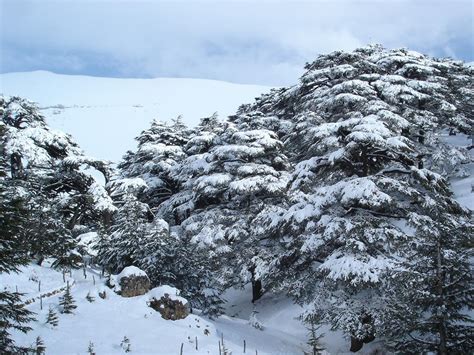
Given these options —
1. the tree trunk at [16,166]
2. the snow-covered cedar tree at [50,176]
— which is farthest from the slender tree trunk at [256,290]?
the tree trunk at [16,166]

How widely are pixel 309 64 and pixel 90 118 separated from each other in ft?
234

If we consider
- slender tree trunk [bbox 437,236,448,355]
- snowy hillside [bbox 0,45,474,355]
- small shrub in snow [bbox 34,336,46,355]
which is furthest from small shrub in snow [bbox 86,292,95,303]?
slender tree trunk [bbox 437,236,448,355]

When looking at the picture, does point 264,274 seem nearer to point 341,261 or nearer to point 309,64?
point 341,261

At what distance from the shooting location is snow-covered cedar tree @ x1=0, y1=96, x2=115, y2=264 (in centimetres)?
1711

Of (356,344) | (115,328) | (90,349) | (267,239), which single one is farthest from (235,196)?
(90,349)

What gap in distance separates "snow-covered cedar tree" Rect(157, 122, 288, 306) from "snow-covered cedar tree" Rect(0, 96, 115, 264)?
5079 millimetres

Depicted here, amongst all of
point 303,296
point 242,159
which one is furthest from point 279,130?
point 303,296

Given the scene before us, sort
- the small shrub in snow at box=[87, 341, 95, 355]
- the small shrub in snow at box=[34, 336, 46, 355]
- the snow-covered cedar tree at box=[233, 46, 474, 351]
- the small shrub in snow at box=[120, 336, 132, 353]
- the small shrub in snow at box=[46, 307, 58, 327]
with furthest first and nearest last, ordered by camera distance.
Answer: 1. the snow-covered cedar tree at box=[233, 46, 474, 351]
2. the small shrub in snow at box=[46, 307, 58, 327]
3. the small shrub in snow at box=[120, 336, 132, 353]
4. the small shrub in snow at box=[87, 341, 95, 355]
5. the small shrub in snow at box=[34, 336, 46, 355]

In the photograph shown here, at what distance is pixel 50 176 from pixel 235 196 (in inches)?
425

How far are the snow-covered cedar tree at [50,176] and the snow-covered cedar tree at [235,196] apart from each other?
508cm

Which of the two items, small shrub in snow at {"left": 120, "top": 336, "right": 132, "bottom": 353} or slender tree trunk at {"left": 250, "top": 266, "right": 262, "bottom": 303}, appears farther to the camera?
slender tree trunk at {"left": 250, "top": 266, "right": 262, "bottom": 303}

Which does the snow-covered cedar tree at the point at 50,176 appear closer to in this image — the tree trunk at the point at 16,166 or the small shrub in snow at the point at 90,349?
the tree trunk at the point at 16,166

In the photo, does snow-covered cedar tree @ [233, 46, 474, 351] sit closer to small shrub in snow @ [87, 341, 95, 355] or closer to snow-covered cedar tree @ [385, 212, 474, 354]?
snow-covered cedar tree @ [385, 212, 474, 354]

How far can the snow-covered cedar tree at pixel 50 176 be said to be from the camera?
56.1 ft
